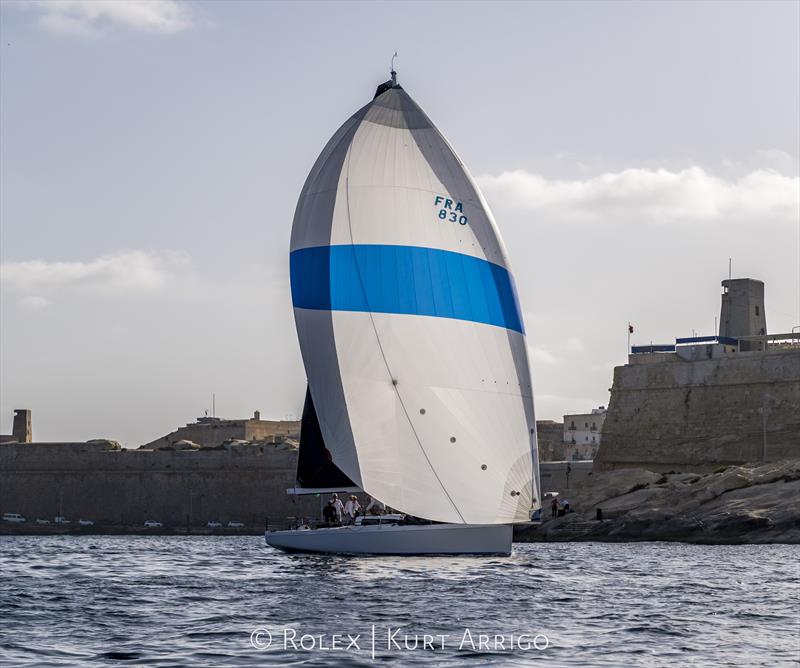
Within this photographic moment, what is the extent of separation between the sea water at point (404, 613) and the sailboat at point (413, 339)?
3.95 ft

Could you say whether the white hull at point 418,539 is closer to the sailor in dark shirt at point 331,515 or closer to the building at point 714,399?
the sailor in dark shirt at point 331,515

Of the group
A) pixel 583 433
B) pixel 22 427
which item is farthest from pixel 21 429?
pixel 583 433

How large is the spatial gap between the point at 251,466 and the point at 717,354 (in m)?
21.6

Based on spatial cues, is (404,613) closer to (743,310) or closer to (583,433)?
(743,310)

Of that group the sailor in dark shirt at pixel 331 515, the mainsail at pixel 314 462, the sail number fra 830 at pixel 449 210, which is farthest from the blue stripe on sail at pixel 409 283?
the sailor in dark shirt at pixel 331 515

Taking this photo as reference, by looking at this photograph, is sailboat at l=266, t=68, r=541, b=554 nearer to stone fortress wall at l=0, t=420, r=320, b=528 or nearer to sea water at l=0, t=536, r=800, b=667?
sea water at l=0, t=536, r=800, b=667

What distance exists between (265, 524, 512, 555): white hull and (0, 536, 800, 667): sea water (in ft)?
1.05

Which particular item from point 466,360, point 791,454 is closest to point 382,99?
point 466,360

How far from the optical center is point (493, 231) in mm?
26297

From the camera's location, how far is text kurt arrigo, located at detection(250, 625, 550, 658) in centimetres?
1452

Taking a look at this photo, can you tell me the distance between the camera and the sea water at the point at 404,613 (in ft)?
46.1

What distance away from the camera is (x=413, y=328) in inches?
994

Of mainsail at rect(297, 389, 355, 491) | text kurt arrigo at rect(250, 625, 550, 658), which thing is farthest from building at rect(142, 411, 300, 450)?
text kurt arrigo at rect(250, 625, 550, 658)

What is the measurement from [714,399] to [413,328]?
3298 cm
